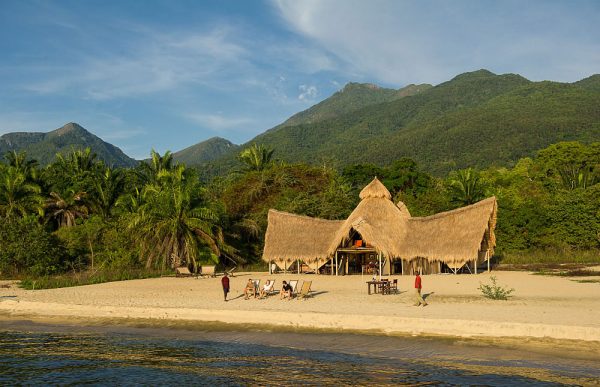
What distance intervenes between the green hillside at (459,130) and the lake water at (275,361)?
48461 mm

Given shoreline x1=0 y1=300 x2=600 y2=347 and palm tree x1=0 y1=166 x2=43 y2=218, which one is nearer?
shoreline x1=0 y1=300 x2=600 y2=347

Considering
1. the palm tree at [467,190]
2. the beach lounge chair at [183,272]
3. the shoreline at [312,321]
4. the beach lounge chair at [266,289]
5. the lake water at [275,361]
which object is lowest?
the lake water at [275,361]

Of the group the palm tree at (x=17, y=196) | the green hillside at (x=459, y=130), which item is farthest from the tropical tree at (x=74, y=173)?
the green hillside at (x=459, y=130)

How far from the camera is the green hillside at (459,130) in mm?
90750

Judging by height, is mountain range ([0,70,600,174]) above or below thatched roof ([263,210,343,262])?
above

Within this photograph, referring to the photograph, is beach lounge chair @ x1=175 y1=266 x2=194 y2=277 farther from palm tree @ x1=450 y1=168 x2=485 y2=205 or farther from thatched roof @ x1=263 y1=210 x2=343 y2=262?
palm tree @ x1=450 y1=168 x2=485 y2=205

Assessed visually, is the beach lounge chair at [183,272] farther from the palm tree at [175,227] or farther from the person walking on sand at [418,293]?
the person walking on sand at [418,293]

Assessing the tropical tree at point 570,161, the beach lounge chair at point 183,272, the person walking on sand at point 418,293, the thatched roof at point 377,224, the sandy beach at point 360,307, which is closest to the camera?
the sandy beach at point 360,307

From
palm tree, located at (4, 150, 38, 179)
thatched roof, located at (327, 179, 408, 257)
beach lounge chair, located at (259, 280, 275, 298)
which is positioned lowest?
beach lounge chair, located at (259, 280, 275, 298)

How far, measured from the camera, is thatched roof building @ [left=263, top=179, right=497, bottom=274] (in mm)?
27391

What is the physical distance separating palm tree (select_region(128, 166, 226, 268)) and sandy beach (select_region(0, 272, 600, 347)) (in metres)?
4.11

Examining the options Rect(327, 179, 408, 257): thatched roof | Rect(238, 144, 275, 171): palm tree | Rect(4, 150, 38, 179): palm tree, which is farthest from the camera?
Rect(238, 144, 275, 171): palm tree

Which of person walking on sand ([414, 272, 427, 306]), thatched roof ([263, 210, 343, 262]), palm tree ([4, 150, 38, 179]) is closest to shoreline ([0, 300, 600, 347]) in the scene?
person walking on sand ([414, 272, 427, 306])

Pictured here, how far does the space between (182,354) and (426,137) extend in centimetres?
9903
